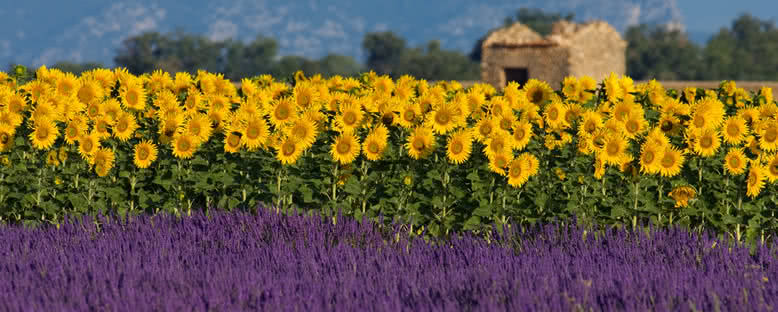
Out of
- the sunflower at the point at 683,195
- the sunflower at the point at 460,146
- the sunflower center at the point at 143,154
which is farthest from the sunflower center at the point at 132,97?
the sunflower at the point at 683,195

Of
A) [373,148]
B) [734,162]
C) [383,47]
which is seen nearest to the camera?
[373,148]

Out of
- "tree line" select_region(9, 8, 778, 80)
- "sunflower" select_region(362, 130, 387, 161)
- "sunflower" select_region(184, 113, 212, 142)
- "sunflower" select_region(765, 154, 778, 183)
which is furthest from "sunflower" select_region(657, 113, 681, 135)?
"tree line" select_region(9, 8, 778, 80)

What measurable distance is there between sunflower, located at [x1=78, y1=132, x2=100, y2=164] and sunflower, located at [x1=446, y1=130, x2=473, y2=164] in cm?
270

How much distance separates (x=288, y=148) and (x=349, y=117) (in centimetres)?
48

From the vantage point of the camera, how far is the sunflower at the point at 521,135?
20.2 feet

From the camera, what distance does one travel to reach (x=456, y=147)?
19.7 ft

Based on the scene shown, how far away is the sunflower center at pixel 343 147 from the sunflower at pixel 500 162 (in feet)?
3.21

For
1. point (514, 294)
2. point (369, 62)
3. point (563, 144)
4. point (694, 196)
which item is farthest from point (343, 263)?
point (369, 62)

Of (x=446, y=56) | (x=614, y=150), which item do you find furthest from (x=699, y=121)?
(x=446, y=56)

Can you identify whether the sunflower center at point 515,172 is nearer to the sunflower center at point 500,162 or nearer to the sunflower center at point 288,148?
the sunflower center at point 500,162

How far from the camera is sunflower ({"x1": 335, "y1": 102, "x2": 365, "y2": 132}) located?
6215 millimetres

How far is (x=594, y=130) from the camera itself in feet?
20.5

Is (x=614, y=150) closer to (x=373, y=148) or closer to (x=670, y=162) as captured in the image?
(x=670, y=162)

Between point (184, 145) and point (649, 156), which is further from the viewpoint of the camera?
point (184, 145)
